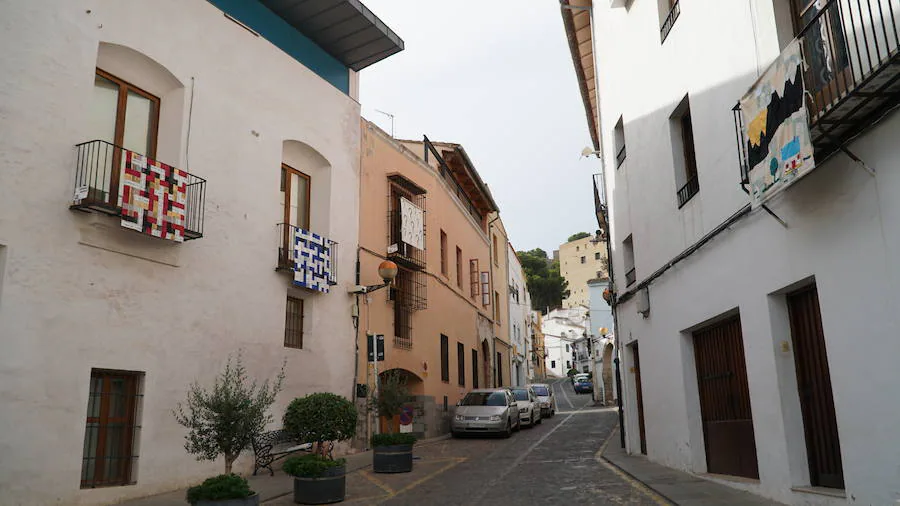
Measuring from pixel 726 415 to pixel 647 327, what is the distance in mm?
3486

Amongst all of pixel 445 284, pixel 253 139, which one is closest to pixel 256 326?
pixel 253 139

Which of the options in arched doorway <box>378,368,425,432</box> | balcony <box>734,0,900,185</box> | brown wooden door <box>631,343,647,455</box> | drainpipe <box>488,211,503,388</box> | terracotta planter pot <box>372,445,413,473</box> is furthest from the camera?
drainpipe <box>488,211,503,388</box>

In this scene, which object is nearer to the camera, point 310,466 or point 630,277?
point 310,466

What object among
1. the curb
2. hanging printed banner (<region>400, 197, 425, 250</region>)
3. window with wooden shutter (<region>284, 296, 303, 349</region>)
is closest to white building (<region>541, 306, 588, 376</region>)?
hanging printed banner (<region>400, 197, 425, 250</region>)

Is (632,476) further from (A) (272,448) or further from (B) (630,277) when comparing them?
(A) (272,448)

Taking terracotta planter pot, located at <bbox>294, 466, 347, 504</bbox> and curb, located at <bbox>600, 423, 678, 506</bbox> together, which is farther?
terracotta planter pot, located at <bbox>294, 466, 347, 504</bbox>

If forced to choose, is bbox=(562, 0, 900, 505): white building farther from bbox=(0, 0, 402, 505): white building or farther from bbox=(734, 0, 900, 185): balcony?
bbox=(0, 0, 402, 505): white building

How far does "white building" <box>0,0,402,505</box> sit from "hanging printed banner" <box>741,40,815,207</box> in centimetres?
816

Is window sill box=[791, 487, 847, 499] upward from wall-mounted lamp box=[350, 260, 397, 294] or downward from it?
downward

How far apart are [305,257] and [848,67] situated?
10.3 m

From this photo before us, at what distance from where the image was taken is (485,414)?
2016 centimetres

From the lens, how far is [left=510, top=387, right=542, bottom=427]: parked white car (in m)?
23.6

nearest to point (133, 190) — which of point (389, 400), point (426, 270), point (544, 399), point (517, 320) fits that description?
point (389, 400)

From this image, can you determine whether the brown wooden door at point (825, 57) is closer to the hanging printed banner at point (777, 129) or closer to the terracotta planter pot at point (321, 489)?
the hanging printed banner at point (777, 129)
